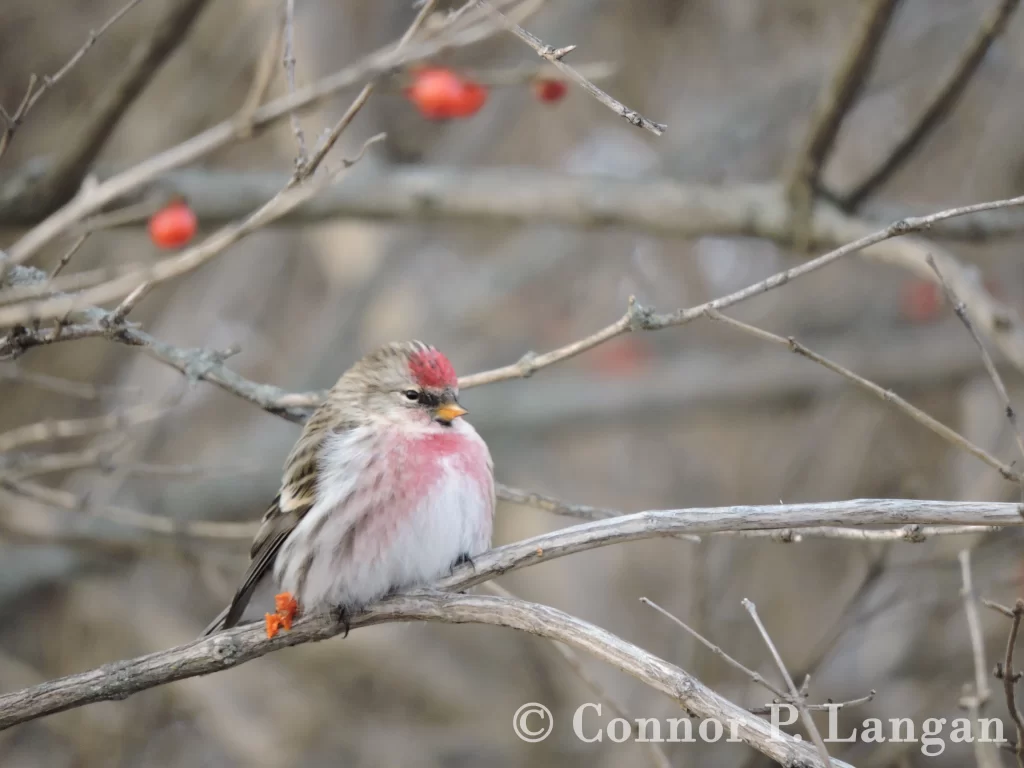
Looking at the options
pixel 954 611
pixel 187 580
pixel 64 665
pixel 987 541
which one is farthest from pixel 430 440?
pixel 187 580

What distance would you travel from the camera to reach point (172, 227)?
3645 millimetres

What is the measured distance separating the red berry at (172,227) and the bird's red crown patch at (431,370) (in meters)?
0.92

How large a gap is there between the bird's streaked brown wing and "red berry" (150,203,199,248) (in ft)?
2.62

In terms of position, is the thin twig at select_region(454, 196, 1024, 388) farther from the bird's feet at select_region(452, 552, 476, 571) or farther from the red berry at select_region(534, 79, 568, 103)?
the red berry at select_region(534, 79, 568, 103)

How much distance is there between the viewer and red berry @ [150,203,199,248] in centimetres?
365

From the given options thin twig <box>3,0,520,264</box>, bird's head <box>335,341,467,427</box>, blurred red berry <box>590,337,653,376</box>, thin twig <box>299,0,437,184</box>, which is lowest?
thin twig <box>3,0,520,264</box>

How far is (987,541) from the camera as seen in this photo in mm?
4281

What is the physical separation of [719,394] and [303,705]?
3.41 m

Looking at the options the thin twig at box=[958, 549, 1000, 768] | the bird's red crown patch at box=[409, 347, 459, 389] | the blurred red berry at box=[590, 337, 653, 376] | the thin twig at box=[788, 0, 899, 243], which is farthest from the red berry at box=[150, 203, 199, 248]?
the blurred red berry at box=[590, 337, 653, 376]

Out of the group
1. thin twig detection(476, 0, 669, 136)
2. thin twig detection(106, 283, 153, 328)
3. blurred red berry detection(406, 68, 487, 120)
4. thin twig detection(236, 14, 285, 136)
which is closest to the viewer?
thin twig detection(236, 14, 285, 136)

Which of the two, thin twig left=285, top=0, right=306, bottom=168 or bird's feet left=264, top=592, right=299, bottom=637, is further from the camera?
bird's feet left=264, top=592, right=299, bottom=637

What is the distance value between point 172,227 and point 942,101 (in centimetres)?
291

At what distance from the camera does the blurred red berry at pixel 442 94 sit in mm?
3926

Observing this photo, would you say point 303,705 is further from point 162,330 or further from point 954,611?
point 954,611
